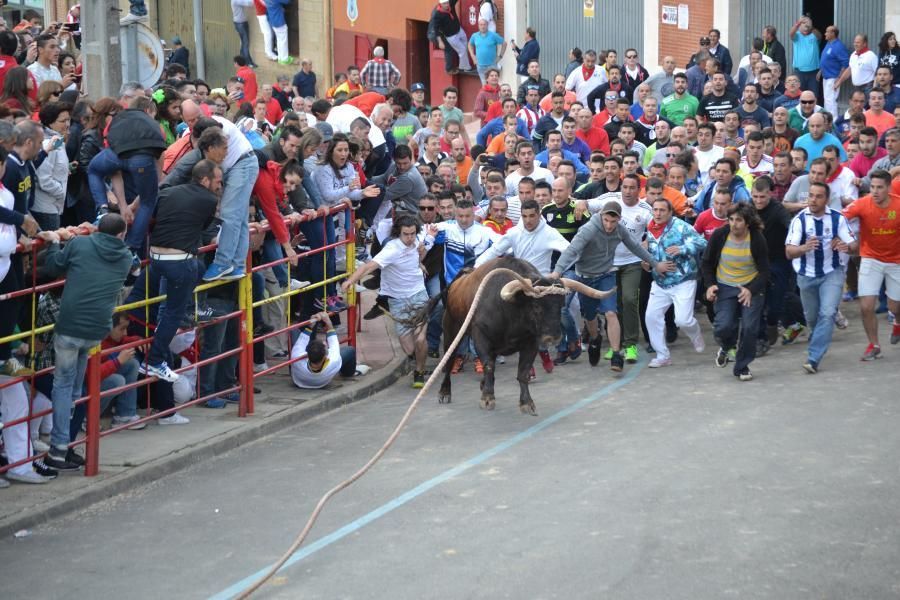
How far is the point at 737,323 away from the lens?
14.2 meters

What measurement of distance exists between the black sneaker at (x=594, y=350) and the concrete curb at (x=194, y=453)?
6.29 feet

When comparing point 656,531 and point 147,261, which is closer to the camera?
point 656,531

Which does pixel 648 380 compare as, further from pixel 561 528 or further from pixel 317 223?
pixel 561 528

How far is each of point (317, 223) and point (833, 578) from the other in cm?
709

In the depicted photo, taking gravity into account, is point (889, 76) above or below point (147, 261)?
above

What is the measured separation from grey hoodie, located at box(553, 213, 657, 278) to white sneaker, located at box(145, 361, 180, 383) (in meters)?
4.28

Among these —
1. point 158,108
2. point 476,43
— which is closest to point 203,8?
point 476,43

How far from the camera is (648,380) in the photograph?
45.5 ft

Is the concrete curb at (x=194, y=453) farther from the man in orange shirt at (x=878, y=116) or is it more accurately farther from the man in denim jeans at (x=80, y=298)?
the man in orange shirt at (x=878, y=116)

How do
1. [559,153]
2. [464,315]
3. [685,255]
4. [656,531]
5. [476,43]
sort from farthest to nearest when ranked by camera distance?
[476,43]
[559,153]
[685,255]
[464,315]
[656,531]

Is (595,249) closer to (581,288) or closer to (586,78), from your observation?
(581,288)

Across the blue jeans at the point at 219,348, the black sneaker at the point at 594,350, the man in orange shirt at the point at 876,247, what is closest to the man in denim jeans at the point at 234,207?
the blue jeans at the point at 219,348

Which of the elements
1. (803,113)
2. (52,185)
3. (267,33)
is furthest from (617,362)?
(267,33)

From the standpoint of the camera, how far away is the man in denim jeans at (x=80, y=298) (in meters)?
10.0
